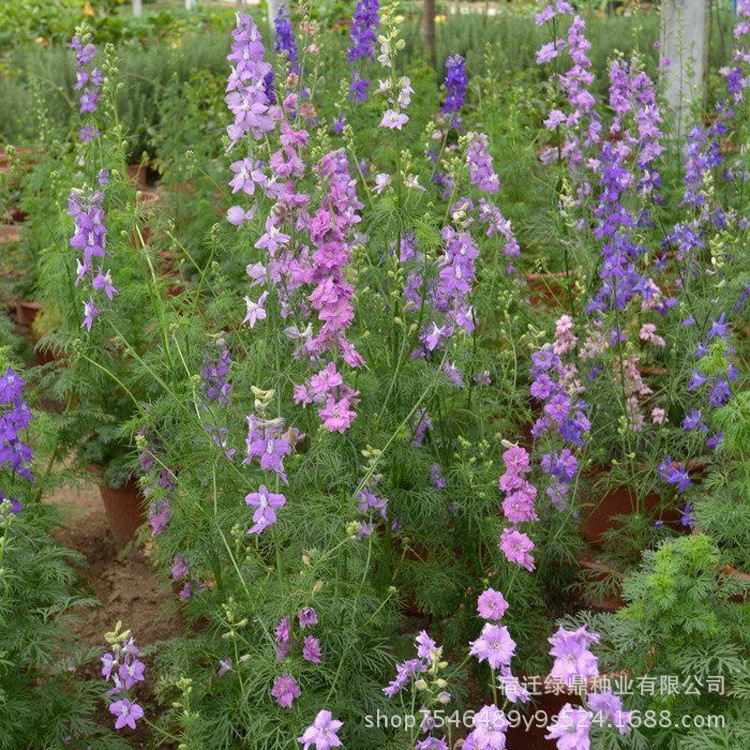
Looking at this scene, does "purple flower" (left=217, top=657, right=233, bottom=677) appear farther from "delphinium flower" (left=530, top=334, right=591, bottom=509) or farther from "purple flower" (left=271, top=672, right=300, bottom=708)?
"delphinium flower" (left=530, top=334, right=591, bottom=509)

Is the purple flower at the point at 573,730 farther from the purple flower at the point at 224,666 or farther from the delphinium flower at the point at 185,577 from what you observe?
the delphinium flower at the point at 185,577

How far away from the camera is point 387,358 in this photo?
3.15 m

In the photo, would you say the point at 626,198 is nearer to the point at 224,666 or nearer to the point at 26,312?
the point at 224,666

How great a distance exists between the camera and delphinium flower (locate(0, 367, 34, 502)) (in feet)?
9.54

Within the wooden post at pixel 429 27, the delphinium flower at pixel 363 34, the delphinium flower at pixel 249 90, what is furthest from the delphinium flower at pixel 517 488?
the wooden post at pixel 429 27

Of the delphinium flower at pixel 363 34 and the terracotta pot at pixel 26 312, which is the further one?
the terracotta pot at pixel 26 312

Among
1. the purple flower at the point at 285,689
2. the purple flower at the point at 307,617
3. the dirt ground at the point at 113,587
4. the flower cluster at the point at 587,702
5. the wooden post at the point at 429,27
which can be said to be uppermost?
the wooden post at the point at 429,27

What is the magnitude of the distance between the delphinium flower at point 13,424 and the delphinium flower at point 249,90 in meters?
0.80

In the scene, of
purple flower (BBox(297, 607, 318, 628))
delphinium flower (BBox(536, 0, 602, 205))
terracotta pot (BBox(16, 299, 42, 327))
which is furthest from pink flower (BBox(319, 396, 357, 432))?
terracotta pot (BBox(16, 299, 42, 327))

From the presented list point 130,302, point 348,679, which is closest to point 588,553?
point 348,679

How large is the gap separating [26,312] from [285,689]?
3.37 metres

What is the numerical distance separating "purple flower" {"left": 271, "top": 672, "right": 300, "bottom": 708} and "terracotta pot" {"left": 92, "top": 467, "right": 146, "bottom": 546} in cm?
161

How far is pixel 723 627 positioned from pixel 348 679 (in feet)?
2.71

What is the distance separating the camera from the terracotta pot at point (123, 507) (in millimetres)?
4047
